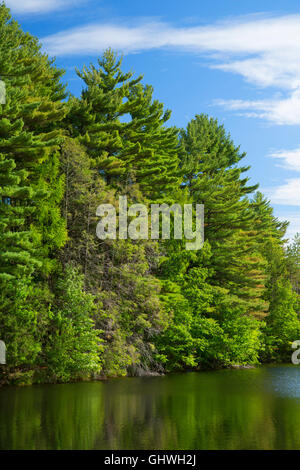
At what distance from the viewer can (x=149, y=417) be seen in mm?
17125

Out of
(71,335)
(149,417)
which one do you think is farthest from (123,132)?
(149,417)

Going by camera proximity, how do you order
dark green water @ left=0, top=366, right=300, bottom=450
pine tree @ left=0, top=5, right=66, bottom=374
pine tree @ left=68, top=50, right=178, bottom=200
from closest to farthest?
dark green water @ left=0, top=366, right=300, bottom=450, pine tree @ left=0, top=5, right=66, bottom=374, pine tree @ left=68, top=50, right=178, bottom=200

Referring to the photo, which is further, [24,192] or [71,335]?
[71,335]

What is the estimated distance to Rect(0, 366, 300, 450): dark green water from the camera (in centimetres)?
1309

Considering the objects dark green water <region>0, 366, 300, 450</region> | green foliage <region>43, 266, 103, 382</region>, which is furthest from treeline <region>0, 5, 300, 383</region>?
dark green water <region>0, 366, 300, 450</region>

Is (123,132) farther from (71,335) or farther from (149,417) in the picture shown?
(149,417)


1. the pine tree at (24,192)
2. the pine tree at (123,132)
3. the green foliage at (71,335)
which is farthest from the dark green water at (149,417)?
the pine tree at (123,132)

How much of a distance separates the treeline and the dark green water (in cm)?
368

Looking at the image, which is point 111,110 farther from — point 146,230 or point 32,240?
point 32,240

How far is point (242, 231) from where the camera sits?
50969mm

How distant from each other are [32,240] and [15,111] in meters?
6.52

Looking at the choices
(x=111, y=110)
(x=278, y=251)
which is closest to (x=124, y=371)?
(x=111, y=110)

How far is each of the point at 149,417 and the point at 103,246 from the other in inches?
723

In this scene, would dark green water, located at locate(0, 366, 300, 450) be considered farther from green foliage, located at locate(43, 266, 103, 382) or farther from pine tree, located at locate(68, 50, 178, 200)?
pine tree, located at locate(68, 50, 178, 200)
